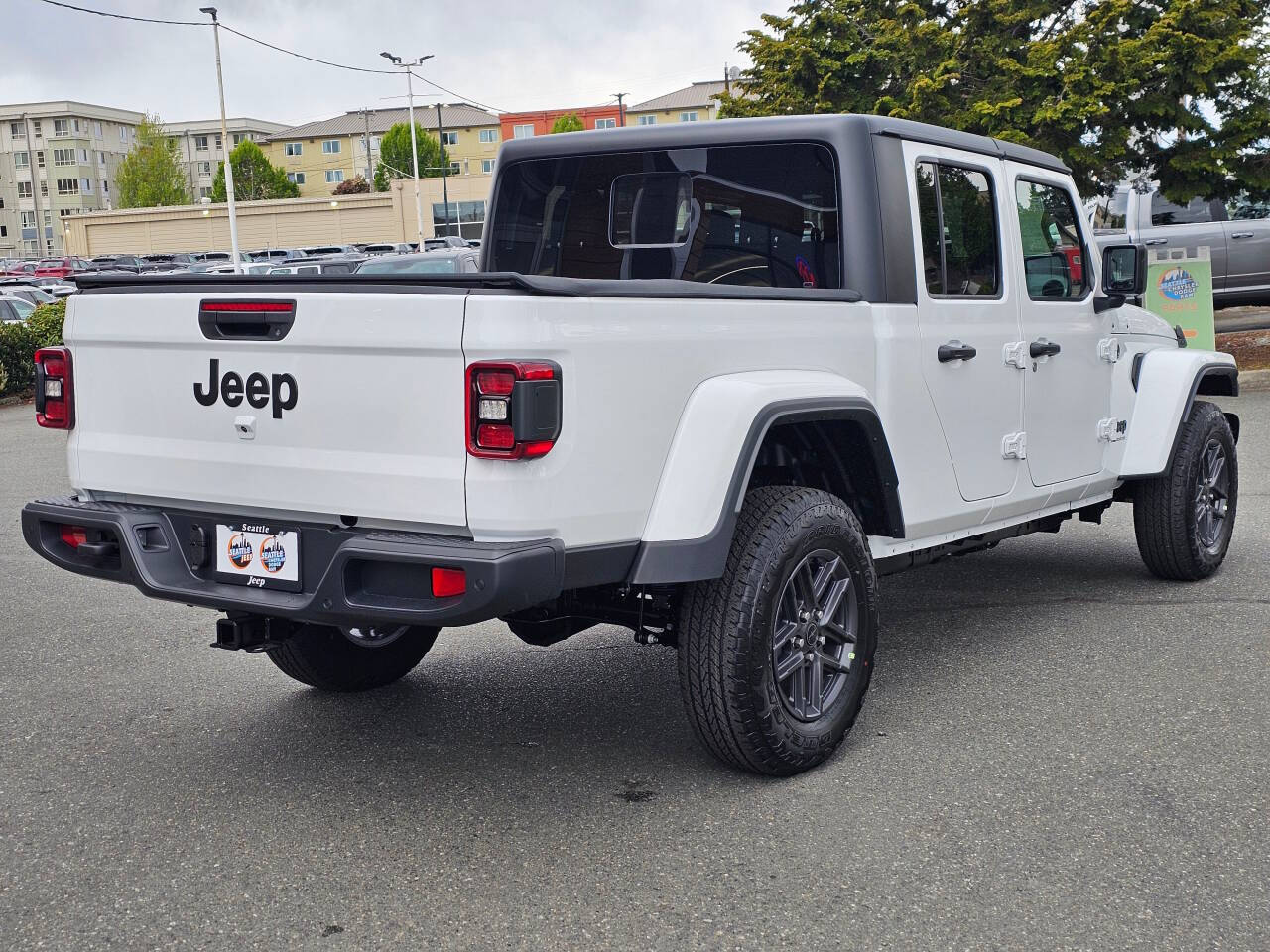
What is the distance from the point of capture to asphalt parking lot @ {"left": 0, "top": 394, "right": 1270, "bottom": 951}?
3.23m

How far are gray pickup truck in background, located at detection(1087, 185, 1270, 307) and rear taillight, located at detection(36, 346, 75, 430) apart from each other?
48.9 ft

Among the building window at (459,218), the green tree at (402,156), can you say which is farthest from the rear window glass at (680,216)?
the green tree at (402,156)

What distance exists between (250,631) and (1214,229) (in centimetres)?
1590

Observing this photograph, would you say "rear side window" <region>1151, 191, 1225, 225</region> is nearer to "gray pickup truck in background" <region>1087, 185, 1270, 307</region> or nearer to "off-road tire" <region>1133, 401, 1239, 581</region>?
"gray pickup truck in background" <region>1087, 185, 1270, 307</region>

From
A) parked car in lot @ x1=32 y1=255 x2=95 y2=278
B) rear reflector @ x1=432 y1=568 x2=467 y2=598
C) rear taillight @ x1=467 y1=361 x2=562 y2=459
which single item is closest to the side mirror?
rear taillight @ x1=467 y1=361 x2=562 y2=459

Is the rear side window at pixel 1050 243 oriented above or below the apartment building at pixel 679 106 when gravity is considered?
below

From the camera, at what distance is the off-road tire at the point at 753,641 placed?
3836 mm

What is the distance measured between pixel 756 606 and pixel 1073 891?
1.09 metres

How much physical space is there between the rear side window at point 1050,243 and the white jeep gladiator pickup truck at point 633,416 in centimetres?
2

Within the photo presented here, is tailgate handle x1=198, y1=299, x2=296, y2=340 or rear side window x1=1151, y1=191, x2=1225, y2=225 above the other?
rear side window x1=1151, y1=191, x2=1225, y2=225

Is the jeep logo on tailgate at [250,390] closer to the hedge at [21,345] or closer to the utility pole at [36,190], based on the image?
the hedge at [21,345]

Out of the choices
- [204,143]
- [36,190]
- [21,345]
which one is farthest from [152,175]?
[21,345]

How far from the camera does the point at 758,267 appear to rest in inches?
196

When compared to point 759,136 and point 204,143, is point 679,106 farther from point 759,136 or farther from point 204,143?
point 759,136
